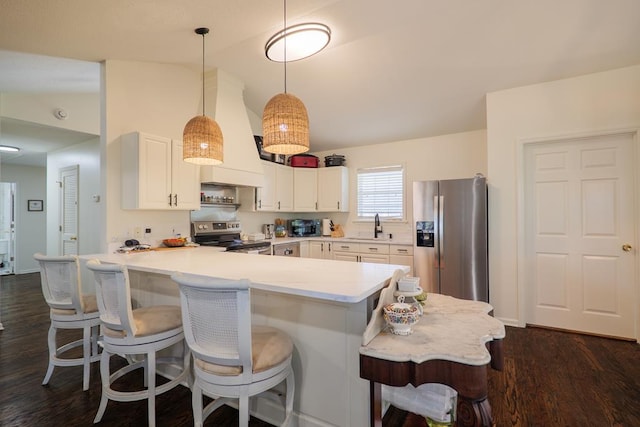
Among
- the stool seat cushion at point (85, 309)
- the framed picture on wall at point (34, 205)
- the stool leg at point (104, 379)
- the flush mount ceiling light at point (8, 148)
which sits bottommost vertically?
the stool leg at point (104, 379)

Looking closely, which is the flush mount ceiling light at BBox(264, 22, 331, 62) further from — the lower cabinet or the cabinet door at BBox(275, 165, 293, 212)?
the lower cabinet

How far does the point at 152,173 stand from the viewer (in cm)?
315

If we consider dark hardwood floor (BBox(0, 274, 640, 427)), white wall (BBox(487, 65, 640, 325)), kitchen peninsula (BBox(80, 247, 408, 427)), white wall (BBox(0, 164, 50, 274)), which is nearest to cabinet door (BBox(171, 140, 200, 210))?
kitchen peninsula (BBox(80, 247, 408, 427))

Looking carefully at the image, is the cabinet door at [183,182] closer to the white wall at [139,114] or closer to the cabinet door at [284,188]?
the white wall at [139,114]

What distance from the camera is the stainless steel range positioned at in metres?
3.91

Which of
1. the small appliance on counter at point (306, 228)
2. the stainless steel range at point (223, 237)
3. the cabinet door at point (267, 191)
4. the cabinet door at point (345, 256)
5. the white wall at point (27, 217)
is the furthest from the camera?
the white wall at point (27, 217)

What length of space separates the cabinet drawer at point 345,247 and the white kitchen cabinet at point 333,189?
2.26 feet

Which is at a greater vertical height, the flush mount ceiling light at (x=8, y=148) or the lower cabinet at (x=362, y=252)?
the flush mount ceiling light at (x=8, y=148)

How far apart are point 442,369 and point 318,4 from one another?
265cm

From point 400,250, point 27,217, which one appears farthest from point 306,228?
point 27,217

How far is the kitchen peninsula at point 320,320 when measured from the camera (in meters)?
1.54

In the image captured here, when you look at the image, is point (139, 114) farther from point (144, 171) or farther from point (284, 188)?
point (284, 188)

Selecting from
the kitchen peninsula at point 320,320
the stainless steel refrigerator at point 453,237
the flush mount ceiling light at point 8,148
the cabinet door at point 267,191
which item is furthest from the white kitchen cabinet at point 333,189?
the flush mount ceiling light at point 8,148

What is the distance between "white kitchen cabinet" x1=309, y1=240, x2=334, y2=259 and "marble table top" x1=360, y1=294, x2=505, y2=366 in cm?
322
